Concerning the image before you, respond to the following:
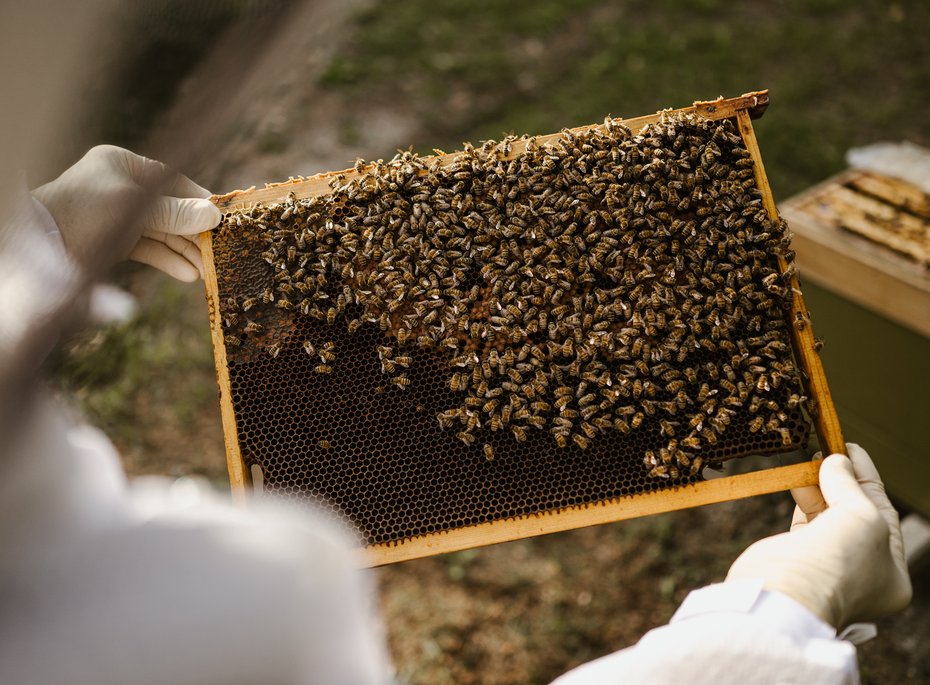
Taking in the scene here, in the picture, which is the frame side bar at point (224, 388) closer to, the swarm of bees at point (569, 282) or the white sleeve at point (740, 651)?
the swarm of bees at point (569, 282)

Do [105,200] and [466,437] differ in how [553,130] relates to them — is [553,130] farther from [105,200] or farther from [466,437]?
[105,200]

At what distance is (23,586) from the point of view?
113 centimetres

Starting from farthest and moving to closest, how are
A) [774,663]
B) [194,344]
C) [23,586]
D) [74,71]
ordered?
1. [194,344]
2. [774,663]
3. [23,586]
4. [74,71]

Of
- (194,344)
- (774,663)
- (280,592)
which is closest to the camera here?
(280,592)

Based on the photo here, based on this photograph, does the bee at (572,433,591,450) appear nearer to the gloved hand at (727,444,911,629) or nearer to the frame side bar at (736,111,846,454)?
A: the gloved hand at (727,444,911,629)

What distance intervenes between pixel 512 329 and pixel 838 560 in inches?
65.6

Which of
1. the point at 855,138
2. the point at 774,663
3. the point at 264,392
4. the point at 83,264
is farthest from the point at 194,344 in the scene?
the point at 855,138

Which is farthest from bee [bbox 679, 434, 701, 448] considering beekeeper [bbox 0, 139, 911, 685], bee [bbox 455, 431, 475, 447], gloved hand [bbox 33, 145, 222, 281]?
gloved hand [bbox 33, 145, 222, 281]

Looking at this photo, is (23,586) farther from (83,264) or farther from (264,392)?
(264,392)

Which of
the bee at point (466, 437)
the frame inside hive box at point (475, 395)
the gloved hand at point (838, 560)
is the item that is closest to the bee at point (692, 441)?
the frame inside hive box at point (475, 395)

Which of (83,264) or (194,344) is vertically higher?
(83,264)

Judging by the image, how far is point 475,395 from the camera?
2992 mm

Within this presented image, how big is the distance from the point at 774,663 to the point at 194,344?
5.74 m

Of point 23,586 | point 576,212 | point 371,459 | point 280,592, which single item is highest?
point 576,212
